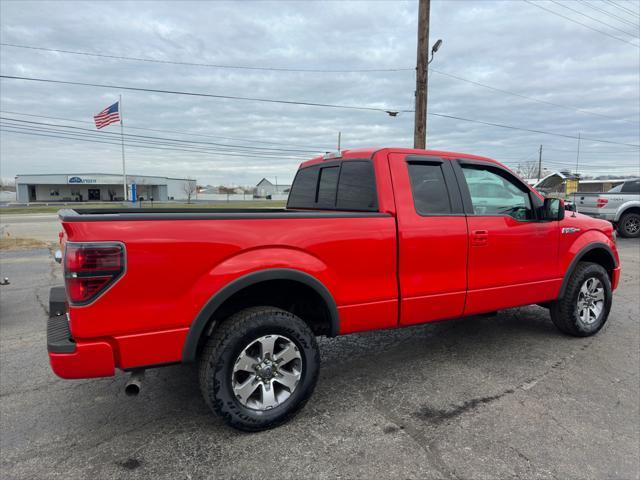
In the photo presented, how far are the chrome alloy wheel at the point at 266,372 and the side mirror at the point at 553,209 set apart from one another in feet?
9.08

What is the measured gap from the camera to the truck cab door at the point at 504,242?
373 cm

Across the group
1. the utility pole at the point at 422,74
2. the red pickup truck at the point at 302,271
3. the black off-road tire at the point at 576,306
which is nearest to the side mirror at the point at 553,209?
the red pickup truck at the point at 302,271

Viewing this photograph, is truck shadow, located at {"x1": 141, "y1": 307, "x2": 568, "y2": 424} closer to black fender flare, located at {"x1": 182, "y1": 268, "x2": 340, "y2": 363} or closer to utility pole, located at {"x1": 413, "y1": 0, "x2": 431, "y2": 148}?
black fender flare, located at {"x1": 182, "y1": 268, "x2": 340, "y2": 363}

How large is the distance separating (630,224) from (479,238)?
44.0 feet

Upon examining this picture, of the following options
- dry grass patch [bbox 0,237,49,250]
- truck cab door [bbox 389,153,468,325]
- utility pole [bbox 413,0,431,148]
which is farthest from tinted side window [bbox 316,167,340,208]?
dry grass patch [bbox 0,237,49,250]

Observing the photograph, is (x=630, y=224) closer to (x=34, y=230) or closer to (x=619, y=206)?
(x=619, y=206)

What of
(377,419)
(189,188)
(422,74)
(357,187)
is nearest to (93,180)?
(189,188)

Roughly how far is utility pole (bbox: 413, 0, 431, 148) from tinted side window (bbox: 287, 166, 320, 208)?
912cm

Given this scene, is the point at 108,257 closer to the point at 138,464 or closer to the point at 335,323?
the point at 138,464

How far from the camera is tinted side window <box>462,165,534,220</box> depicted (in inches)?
152

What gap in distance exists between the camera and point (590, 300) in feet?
15.3

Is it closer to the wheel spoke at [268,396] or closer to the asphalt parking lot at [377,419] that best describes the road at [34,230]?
the asphalt parking lot at [377,419]

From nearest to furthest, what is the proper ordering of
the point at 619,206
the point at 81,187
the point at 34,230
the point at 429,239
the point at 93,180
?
the point at 429,239 → the point at 619,206 → the point at 34,230 → the point at 93,180 → the point at 81,187

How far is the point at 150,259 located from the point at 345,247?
130 centimetres
